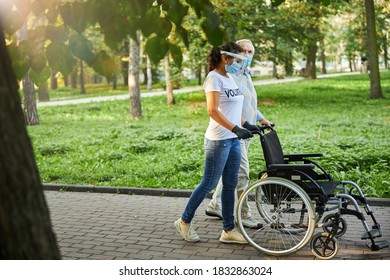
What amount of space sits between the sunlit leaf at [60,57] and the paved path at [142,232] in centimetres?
278

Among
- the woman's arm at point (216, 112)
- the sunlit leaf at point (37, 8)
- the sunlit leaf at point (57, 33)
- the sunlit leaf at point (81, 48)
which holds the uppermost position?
the sunlit leaf at point (37, 8)

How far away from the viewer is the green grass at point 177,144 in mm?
9273

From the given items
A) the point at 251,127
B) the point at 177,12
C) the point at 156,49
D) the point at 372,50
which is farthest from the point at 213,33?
the point at 372,50

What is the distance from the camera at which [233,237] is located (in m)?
5.73

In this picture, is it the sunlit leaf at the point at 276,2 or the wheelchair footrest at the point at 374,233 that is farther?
the wheelchair footrest at the point at 374,233

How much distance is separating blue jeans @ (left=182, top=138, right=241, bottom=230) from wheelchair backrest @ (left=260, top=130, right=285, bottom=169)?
297 mm

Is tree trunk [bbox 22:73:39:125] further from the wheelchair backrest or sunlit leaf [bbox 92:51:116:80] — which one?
sunlit leaf [bbox 92:51:116:80]

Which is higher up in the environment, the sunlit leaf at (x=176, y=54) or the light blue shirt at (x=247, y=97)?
the sunlit leaf at (x=176, y=54)

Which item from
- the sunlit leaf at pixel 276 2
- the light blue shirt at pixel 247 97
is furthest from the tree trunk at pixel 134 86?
the sunlit leaf at pixel 276 2

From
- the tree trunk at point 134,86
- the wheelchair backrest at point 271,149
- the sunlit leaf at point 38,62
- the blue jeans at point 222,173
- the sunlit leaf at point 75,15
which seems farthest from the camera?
the tree trunk at point 134,86

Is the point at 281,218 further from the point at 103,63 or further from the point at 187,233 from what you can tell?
the point at 103,63

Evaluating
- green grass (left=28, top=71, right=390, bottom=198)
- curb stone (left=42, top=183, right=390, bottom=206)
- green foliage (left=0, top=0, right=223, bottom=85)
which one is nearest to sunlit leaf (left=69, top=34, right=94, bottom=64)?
green foliage (left=0, top=0, right=223, bottom=85)

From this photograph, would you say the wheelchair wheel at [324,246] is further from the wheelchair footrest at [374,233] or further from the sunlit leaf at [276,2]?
the sunlit leaf at [276,2]

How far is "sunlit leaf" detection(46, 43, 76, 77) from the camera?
295 centimetres
